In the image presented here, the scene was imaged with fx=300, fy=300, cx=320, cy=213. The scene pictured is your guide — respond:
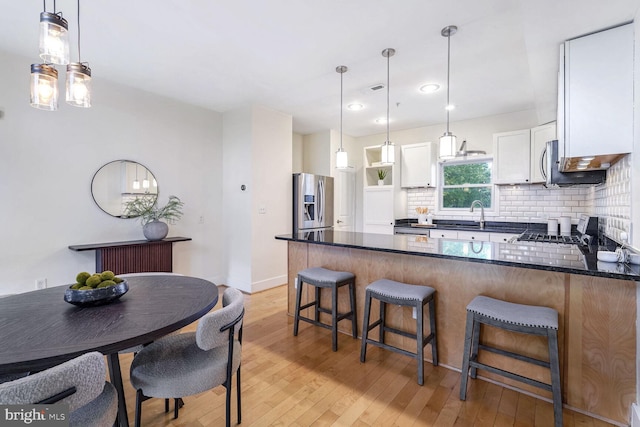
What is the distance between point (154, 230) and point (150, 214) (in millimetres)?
236

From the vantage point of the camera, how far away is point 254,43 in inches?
105

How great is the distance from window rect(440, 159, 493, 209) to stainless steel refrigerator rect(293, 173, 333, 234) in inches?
78.7

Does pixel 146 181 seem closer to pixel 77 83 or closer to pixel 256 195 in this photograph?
pixel 256 195

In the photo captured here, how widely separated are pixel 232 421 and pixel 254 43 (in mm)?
2876

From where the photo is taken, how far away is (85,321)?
132 centimetres

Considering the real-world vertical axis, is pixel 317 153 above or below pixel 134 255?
above

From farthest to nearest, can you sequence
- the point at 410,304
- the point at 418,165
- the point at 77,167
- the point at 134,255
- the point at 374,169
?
the point at 374,169
the point at 418,165
the point at 134,255
the point at 77,167
the point at 410,304

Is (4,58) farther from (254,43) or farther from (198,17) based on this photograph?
(254,43)

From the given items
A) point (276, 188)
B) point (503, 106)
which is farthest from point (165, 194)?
point (503, 106)

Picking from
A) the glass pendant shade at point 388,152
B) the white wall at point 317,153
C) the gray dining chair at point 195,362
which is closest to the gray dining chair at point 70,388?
the gray dining chair at point 195,362

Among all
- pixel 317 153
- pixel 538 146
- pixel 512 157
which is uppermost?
pixel 317 153

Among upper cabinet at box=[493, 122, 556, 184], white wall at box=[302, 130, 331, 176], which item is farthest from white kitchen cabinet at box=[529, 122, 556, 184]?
white wall at box=[302, 130, 331, 176]

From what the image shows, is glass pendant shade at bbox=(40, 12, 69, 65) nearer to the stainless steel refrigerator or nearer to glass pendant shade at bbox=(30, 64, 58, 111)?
glass pendant shade at bbox=(30, 64, 58, 111)

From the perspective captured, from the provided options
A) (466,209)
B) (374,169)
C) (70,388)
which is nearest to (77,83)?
(70,388)
